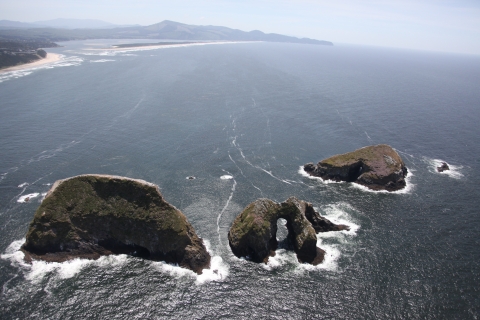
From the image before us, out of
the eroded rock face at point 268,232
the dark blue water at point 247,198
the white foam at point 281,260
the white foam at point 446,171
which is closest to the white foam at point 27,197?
the dark blue water at point 247,198

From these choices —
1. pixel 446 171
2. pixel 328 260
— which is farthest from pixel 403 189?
pixel 328 260

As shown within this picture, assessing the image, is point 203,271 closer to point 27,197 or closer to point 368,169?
point 27,197

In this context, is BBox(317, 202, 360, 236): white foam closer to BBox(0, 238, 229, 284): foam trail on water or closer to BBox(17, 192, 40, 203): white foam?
BBox(0, 238, 229, 284): foam trail on water

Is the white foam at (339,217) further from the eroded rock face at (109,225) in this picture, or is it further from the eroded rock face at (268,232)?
the eroded rock face at (109,225)

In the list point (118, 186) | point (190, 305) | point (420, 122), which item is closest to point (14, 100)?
point (118, 186)

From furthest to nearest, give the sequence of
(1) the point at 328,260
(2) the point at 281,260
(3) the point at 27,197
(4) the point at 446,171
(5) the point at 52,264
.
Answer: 1. (4) the point at 446,171
2. (3) the point at 27,197
3. (1) the point at 328,260
4. (2) the point at 281,260
5. (5) the point at 52,264

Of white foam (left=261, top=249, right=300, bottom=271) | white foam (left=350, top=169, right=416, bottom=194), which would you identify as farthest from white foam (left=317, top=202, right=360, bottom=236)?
white foam (left=350, top=169, right=416, bottom=194)

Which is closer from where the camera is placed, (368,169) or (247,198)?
(247,198)
